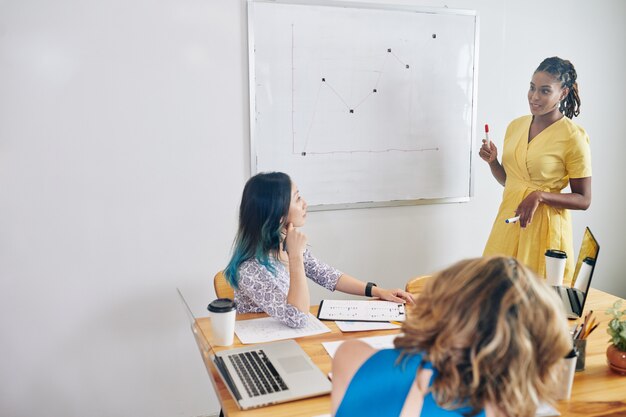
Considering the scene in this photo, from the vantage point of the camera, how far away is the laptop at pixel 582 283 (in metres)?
1.91

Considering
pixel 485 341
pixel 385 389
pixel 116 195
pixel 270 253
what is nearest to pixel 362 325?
pixel 270 253

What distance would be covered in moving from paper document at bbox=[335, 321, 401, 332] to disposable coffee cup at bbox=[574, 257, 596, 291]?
615 millimetres

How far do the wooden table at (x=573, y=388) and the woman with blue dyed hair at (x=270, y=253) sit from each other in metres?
0.17

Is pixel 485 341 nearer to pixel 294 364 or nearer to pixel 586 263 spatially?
pixel 294 364

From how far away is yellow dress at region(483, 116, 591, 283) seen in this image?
106 inches

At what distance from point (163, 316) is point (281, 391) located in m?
1.45

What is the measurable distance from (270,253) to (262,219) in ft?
0.40

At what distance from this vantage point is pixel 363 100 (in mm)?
2980

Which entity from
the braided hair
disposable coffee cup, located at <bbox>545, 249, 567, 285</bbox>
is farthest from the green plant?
the braided hair

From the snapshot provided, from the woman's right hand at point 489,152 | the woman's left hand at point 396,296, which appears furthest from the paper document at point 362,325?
the woman's right hand at point 489,152

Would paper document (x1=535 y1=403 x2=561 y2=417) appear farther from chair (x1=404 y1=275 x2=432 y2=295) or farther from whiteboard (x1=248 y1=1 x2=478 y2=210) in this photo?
whiteboard (x1=248 y1=1 x2=478 y2=210)

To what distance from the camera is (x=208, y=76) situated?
2695mm

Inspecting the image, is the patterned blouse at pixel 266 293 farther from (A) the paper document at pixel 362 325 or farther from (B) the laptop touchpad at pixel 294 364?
(B) the laptop touchpad at pixel 294 364


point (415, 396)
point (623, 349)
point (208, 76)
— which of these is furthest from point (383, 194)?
point (415, 396)
